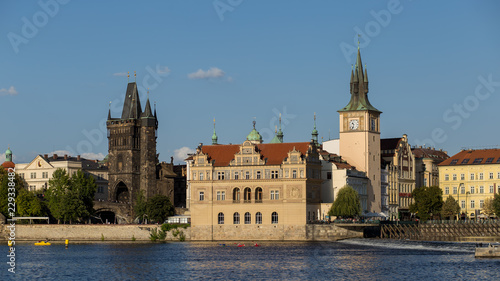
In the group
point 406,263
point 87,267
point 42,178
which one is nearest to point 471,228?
point 406,263

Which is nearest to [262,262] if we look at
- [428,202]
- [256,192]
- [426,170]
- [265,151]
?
[256,192]

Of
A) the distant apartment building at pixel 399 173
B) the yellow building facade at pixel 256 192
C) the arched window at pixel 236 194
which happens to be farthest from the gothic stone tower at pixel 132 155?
the distant apartment building at pixel 399 173

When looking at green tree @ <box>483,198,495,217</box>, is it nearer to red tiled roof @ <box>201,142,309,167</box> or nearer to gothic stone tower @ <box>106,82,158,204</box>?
red tiled roof @ <box>201,142,309,167</box>

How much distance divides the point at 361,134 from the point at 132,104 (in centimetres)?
3999

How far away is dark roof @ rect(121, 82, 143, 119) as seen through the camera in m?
168

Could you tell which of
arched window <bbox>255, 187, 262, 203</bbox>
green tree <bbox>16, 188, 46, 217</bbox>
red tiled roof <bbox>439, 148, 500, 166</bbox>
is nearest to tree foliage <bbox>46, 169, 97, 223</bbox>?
green tree <bbox>16, 188, 46, 217</bbox>

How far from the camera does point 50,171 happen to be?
179m

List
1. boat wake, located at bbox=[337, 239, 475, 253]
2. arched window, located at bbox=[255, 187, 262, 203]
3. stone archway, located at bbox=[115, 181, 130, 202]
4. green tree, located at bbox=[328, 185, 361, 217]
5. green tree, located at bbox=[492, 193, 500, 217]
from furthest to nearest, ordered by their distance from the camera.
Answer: stone archway, located at bbox=[115, 181, 130, 202]
green tree, located at bbox=[492, 193, 500, 217]
arched window, located at bbox=[255, 187, 262, 203]
green tree, located at bbox=[328, 185, 361, 217]
boat wake, located at bbox=[337, 239, 475, 253]

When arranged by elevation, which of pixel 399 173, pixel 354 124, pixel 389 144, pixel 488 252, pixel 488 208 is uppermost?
pixel 354 124

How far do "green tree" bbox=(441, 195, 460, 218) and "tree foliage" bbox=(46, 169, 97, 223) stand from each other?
51.9 meters

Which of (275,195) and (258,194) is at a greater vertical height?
(258,194)

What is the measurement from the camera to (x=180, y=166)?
190500 millimetres

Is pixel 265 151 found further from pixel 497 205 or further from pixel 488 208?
pixel 488 208

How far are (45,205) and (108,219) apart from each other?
1447 centimetres
